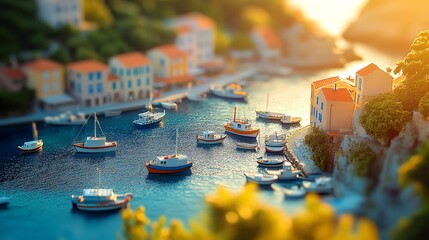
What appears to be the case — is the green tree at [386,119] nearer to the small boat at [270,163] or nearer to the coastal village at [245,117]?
the coastal village at [245,117]

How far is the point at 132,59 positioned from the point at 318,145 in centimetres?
2767

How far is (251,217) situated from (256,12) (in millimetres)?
73859

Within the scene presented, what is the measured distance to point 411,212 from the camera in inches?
1485

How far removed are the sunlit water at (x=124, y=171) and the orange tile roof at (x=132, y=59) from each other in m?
7.03

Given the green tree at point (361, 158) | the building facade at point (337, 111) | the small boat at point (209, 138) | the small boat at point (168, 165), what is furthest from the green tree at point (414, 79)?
the small boat at point (168, 165)

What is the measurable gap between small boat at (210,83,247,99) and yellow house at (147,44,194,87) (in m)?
4.45

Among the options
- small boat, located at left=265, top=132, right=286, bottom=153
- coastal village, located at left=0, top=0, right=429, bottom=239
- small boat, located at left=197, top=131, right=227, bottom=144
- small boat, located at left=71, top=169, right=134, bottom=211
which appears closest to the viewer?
coastal village, located at left=0, top=0, right=429, bottom=239

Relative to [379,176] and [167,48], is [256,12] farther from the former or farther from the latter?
[379,176]

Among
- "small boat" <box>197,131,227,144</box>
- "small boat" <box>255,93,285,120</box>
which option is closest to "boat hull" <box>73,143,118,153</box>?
"small boat" <box>197,131,227,144</box>

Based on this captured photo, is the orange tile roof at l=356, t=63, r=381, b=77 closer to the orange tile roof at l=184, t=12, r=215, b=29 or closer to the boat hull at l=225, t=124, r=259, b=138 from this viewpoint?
the boat hull at l=225, t=124, r=259, b=138

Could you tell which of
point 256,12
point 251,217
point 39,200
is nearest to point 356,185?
point 251,217

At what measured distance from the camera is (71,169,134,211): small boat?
161ft

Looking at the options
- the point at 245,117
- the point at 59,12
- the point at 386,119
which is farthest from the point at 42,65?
the point at 386,119

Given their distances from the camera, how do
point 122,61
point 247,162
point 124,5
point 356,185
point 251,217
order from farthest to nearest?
point 124,5, point 122,61, point 247,162, point 356,185, point 251,217
